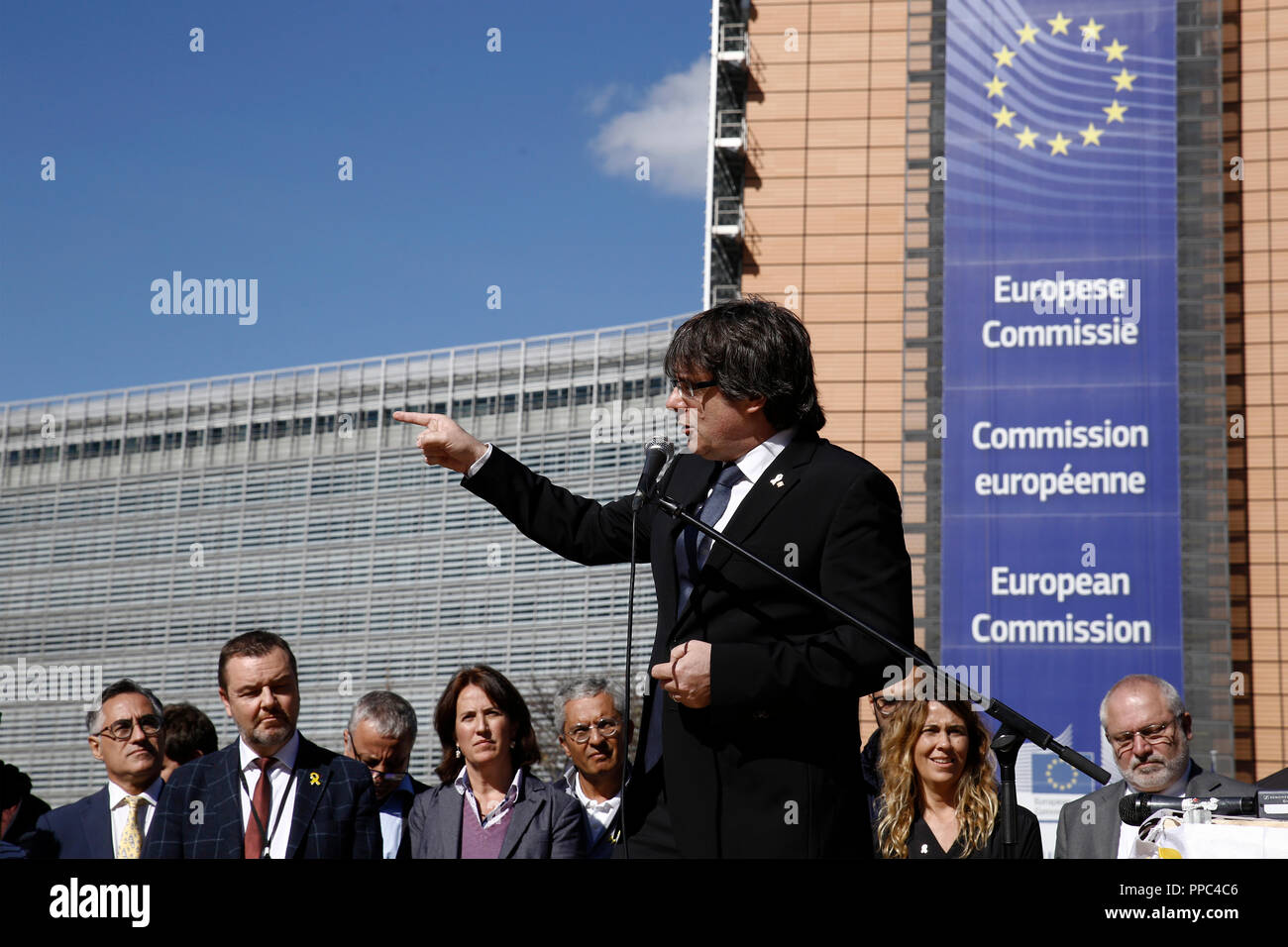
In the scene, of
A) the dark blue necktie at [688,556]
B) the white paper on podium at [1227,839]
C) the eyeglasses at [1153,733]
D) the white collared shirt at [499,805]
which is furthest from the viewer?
the white collared shirt at [499,805]

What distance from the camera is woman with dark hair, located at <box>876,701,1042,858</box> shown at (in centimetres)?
618

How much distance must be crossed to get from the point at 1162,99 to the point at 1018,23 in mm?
4297

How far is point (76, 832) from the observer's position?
700 centimetres

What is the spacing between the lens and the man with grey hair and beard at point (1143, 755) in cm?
588

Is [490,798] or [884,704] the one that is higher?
[884,704]

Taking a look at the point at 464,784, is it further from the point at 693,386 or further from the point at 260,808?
the point at 693,386

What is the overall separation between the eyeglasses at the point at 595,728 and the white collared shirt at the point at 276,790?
5.54 feet

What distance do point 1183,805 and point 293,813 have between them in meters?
3.16

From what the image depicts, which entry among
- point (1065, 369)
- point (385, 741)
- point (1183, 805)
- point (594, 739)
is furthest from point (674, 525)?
point (1065, 369)

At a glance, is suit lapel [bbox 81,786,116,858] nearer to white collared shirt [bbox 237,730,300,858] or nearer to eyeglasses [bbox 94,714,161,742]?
eyeglasses [bbox 94,714,161,742]

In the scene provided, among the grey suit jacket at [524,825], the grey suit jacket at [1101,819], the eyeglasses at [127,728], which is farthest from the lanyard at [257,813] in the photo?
the grey suit jacket at [1101,819]

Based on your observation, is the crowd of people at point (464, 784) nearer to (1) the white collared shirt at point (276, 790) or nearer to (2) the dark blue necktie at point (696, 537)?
(1) the white collared shirt at point (276, 790)
